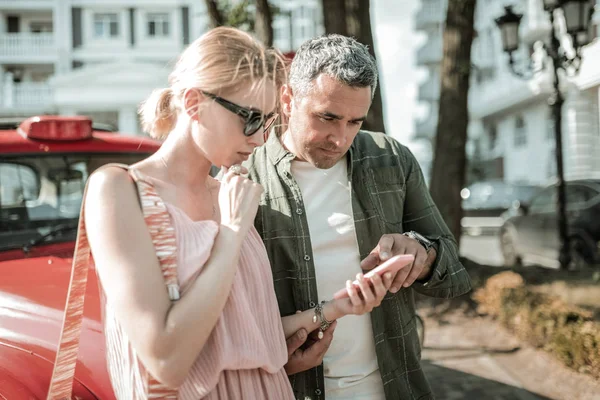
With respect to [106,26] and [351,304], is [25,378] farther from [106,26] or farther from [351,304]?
[106,26]

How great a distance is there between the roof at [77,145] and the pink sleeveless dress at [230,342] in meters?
2.02

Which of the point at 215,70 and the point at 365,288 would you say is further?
the point at 365,288

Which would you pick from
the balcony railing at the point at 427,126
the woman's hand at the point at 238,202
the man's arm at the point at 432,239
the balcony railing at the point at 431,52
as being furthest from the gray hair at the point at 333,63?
the balcony railing at the point at 431,52

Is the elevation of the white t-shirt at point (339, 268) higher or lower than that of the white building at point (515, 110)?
lower

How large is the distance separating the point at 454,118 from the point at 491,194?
17.9 metres

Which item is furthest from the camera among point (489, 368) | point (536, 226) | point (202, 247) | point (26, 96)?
point (26, 96)

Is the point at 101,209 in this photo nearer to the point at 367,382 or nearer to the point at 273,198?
the point at 273,198

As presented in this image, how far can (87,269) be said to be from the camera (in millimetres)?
1477

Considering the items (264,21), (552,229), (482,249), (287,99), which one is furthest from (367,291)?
(482,249)

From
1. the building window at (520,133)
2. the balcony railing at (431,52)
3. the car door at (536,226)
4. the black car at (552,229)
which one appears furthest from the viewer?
the balcony railing at (431,52)

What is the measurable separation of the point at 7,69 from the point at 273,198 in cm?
3495

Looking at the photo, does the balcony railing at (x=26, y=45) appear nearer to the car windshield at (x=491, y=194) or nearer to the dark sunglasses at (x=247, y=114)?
the car windshield at (x=491, y=194)

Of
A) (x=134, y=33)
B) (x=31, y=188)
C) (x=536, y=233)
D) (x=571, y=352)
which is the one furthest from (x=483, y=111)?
(x=31, y=188)

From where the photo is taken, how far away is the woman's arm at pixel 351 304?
1.68 m
